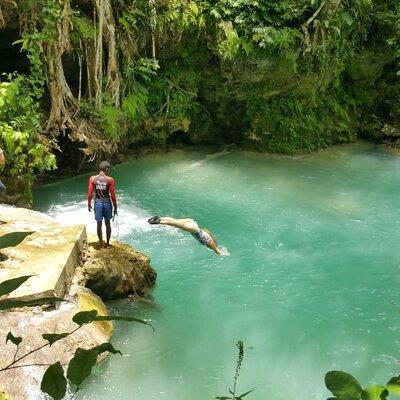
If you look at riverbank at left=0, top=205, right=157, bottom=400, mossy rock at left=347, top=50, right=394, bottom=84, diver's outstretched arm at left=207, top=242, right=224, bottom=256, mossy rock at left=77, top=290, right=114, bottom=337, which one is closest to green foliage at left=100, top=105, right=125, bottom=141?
riverbank at left=0, top=205, right=157, bottom=400

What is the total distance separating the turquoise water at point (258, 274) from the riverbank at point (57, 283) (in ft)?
1.17

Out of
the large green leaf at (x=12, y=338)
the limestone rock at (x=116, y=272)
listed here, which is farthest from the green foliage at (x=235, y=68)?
the large green leaf at (x=12, y=338)

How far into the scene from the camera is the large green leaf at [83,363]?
3.33 ft

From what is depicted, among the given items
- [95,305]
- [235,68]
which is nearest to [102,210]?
[95,305]

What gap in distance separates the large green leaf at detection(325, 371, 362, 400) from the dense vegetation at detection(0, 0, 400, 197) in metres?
7.68

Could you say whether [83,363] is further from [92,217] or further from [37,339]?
[92,217]

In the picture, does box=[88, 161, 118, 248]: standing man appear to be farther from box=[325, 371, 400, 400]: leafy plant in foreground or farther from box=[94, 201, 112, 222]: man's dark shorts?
box=[325, 371, 400, 400]: leafy plant in foreground

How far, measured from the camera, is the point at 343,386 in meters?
1.05

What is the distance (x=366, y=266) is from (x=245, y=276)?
2.00 meters

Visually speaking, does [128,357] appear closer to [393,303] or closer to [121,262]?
[121,262]

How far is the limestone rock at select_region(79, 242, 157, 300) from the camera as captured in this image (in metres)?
6.11

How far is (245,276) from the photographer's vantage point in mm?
7551

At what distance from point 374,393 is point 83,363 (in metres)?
0.59

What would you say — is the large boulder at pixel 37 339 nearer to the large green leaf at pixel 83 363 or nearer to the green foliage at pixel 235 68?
the large green leaf at pixel 83 363
